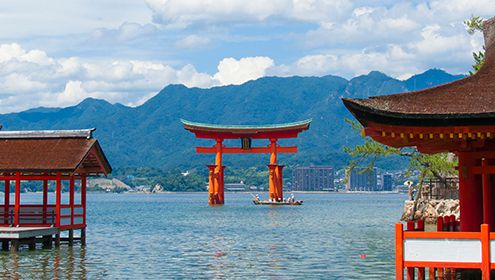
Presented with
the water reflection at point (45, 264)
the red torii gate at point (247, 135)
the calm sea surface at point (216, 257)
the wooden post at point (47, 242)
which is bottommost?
the calm sea surface at point (216, 257)

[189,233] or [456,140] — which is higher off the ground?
[456,140]

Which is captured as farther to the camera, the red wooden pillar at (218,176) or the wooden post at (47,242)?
the red wooden pillar at (218,176)

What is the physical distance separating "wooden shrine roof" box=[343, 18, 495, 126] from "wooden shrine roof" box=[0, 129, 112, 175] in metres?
17.4

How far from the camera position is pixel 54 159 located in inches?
1243

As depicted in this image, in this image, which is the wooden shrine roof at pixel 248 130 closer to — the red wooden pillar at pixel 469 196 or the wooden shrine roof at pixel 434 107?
A: the red wooden pillar at pixel 469 196

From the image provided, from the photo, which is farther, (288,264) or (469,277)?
(288,264)

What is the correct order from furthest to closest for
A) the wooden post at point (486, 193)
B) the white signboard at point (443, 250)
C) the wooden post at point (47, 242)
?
the wooden post at point (47, 242) → the wooden post at point (486, 193) → the white signboard at point (443, 250)

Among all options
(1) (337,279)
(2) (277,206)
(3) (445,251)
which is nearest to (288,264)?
(1) (337,279)

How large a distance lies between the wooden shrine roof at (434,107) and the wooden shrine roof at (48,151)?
17.4m

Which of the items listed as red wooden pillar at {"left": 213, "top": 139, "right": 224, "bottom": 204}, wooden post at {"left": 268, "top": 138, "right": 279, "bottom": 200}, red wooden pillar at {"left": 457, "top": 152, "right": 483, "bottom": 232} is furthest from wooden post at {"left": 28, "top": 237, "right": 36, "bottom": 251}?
wooden post at {"left": 268, "top": 138, "right": 279, "bottom": 200}

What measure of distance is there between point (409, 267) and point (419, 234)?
754 mm

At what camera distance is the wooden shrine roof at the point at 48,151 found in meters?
31.3

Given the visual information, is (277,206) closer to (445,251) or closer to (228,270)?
(228,270)

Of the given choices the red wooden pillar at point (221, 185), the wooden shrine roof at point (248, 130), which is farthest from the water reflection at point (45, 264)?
the red wooden pillar at point (221, 185)
